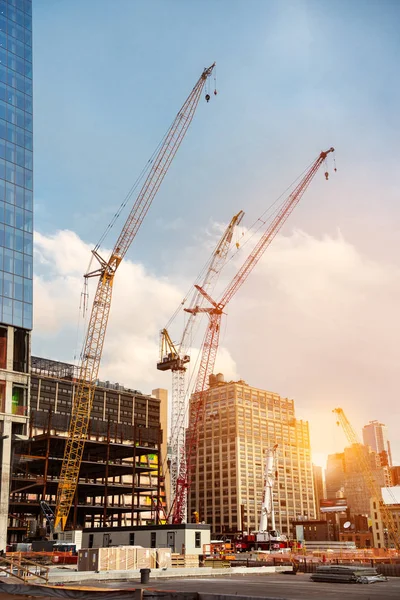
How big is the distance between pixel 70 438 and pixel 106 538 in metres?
48.7

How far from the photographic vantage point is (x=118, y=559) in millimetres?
54625

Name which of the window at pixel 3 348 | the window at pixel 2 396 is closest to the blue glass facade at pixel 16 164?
the window at pixel 3 348

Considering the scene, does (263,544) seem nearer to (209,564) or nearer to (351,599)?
(209,564)

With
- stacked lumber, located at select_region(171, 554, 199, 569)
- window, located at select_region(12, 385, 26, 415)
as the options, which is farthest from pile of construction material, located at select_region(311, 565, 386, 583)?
window, located at select_region(12, 385, 26, 415)

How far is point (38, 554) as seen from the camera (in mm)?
70000

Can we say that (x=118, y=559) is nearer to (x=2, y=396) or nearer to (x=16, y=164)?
(x=2, y=396)

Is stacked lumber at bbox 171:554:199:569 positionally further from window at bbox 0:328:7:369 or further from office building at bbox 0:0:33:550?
window at bbox 0:328:7:369

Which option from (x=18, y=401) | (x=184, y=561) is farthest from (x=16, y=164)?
(x=184, y=561)

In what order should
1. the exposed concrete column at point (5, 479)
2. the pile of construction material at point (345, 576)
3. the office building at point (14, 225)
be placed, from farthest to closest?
the office building at point (14, 225) → the exposed concrete column at point (5, 479) → the pile of construction material at point (345, 576)

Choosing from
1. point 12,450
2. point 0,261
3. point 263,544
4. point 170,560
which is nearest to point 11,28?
point 0,261

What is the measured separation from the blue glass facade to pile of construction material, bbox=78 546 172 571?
137ft

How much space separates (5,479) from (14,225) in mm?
37104

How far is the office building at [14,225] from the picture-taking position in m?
84.8

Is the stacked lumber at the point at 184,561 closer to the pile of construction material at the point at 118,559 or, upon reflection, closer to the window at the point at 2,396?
the pile of construction material at the point at 118,559
